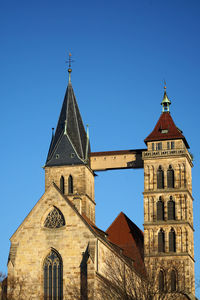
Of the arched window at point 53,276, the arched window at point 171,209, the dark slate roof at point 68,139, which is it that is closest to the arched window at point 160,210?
the arched window at point 171,209

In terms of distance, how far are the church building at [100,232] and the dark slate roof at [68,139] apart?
0.34ft

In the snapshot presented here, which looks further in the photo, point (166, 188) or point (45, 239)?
point (166, 188)

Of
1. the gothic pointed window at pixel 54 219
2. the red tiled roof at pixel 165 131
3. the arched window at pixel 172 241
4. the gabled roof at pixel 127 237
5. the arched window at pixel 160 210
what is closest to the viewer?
the gothic pointed window at pixel 54 219

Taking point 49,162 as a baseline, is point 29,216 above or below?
below

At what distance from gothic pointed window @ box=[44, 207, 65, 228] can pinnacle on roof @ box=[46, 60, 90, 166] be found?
15.5m

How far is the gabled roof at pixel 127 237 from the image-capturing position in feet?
240

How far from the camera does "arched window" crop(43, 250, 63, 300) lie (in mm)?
59969

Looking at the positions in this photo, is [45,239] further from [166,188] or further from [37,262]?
[166,188]

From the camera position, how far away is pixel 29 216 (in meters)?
62.2

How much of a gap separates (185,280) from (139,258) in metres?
5.14

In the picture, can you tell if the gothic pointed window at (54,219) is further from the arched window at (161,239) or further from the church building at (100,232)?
the arched window at (161,239)

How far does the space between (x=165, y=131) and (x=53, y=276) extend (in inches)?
871

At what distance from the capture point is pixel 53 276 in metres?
60.4

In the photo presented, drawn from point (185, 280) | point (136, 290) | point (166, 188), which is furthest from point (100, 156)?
point (136, 290)
